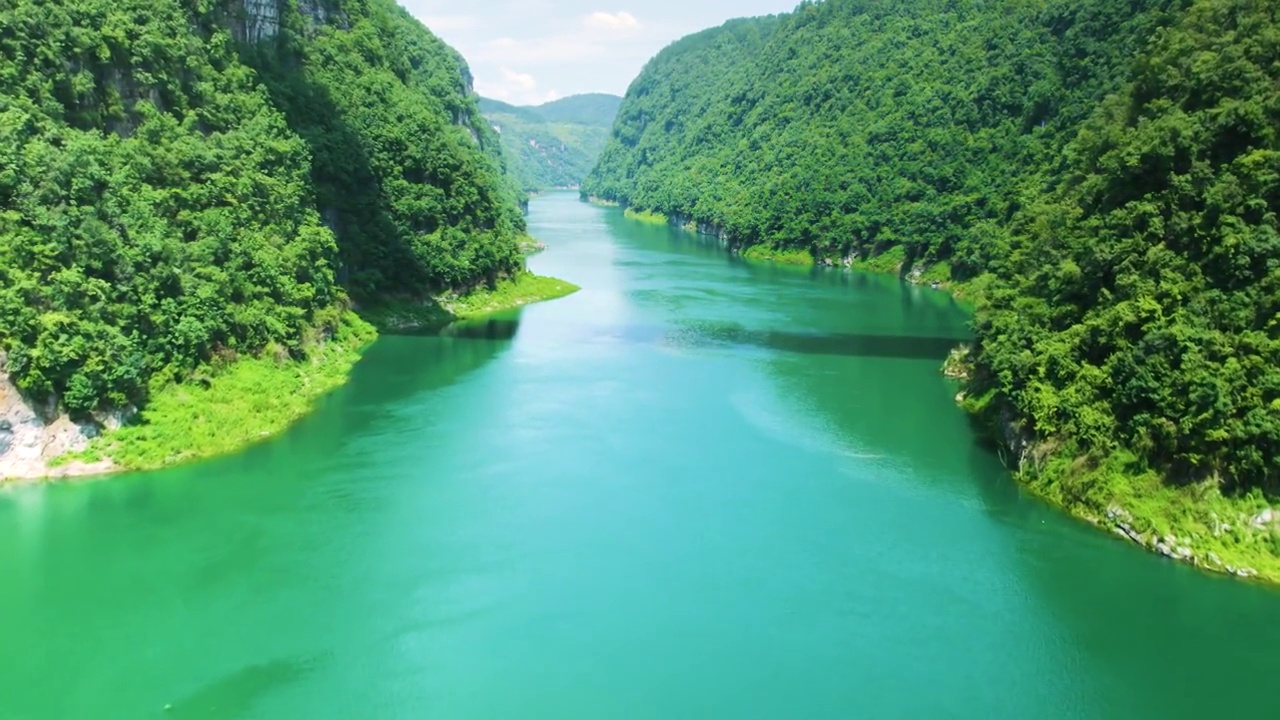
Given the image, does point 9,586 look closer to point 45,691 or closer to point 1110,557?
point 45,691

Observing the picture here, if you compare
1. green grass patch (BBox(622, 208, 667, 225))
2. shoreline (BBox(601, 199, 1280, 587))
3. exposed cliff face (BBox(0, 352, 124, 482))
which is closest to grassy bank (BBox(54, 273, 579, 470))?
exposed cliff face (BBox(0, 352, 124, 482))

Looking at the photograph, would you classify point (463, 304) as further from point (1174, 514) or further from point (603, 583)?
point (1174, 514)

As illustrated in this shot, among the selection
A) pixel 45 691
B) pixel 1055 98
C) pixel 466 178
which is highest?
pixel 1055 98

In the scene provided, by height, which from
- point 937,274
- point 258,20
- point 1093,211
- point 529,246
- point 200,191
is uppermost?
point 258,20

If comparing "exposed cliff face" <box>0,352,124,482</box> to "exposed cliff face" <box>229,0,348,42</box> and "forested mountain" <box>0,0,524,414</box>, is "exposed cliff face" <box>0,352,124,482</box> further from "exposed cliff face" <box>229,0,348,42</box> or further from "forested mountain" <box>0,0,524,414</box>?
"exposed cliff face" <box>229,0,348,42</box>

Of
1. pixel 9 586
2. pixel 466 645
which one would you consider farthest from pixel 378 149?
pixel 466 645

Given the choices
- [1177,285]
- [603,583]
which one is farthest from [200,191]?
[1177,285]
